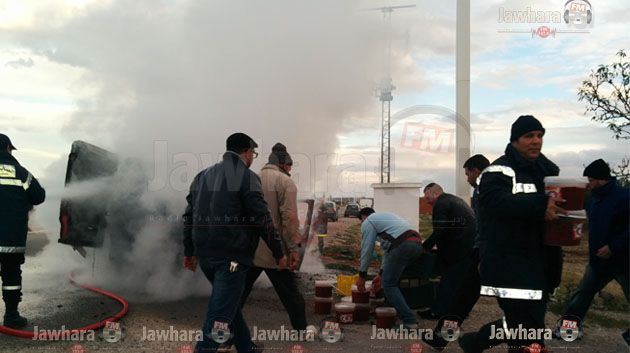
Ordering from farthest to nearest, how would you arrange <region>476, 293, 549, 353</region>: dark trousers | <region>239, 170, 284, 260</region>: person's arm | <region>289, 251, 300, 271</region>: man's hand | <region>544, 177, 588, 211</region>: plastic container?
<region>289, 251, 300, 271</region>: man's hand → <region>239, 170, 284, 260</region>: person's arm → <region>476, 293, 549, 353</region>: dark trousers → <region>544, 177, 588, 211</region>: plastic container

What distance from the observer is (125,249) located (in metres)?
5.61

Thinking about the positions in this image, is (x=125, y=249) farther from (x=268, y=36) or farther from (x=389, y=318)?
(x=268, y=36)

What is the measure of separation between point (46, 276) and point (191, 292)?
8.15 feet

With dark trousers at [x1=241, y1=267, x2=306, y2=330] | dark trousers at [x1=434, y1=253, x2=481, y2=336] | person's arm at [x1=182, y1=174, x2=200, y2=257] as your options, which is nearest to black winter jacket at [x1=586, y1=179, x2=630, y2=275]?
dark trousers at [x1=434, y1=253, x2=481, y2=336]

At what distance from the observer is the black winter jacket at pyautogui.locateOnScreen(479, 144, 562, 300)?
3074 mm

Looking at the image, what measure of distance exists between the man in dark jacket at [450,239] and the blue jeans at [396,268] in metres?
0.49

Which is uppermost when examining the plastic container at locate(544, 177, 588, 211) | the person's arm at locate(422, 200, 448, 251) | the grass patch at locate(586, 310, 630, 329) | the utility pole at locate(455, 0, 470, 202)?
the utility pole at locate(455, 0, 470, 202)

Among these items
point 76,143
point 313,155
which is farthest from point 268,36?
point 76,143

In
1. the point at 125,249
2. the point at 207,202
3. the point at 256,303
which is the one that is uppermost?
the point at 207,202

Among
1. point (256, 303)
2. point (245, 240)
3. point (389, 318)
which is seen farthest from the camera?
point (256, 303)

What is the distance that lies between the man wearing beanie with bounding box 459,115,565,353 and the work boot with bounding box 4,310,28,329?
4.14 meters

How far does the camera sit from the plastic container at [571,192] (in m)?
2.98

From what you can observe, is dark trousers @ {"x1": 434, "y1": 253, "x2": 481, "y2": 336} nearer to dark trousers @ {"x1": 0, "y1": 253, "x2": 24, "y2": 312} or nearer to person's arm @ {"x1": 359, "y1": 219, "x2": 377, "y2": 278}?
person's arm @ {"x1": 359, "y1": 219, "x2": 377, "y2": 278}

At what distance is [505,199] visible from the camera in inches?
119
